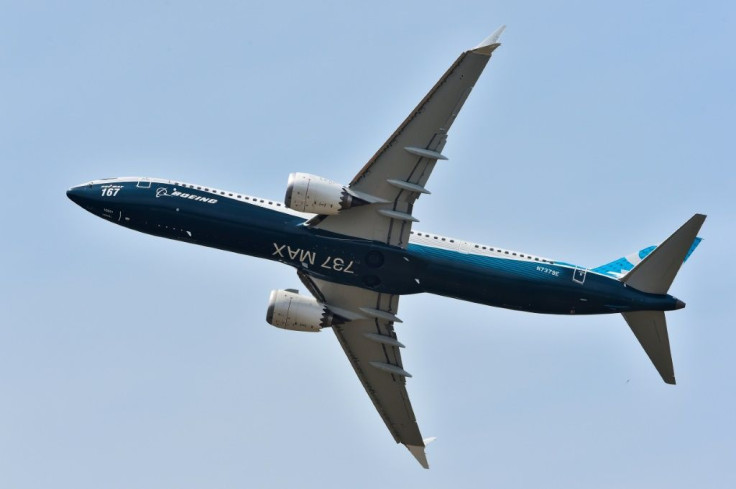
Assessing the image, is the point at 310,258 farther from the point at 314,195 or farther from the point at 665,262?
the point at 665,262

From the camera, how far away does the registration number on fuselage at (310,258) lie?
72.1 meters

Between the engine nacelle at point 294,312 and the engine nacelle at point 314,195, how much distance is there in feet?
25.7

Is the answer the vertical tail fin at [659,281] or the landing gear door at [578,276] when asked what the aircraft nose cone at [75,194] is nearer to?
the landing gear door at [578,276]

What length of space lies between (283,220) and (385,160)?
22.4 feet

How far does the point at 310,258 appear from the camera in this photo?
2849 inches

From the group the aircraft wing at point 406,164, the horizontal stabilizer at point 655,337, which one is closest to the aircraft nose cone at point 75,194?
the aircraft wing at point 406,164

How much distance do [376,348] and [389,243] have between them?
1083 cm

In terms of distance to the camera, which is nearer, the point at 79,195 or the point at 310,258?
the point at 310,258

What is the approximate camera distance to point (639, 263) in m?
71.0

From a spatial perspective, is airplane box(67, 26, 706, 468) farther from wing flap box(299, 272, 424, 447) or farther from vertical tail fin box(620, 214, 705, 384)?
wing flap box(299, 272, 424, 447)

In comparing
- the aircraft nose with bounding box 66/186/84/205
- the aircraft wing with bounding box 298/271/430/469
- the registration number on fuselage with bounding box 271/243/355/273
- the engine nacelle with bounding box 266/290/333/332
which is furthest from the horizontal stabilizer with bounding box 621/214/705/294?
the aircraft nose with bounding box 66/186/84/205

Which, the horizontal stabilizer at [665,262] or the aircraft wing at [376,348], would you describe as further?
the aircraft wing at [376,348]

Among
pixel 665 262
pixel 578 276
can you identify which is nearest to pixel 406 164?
pixel 578 276

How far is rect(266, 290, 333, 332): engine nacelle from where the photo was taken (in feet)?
248
